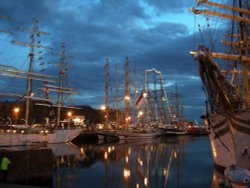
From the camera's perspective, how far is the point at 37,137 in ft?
157

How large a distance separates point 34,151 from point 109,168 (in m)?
9.88

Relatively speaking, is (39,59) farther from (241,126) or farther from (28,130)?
(241,126)

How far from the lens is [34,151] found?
17.1 m

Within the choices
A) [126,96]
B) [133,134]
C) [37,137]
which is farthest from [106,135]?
[37,137]

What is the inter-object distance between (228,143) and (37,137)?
3440 cm

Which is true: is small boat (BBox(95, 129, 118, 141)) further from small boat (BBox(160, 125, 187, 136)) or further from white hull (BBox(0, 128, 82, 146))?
small boat (BBox(160, 125, 187, 136))

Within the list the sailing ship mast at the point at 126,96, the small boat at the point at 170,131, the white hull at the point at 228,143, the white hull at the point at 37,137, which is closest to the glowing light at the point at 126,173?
the white hull at the point at 228,143

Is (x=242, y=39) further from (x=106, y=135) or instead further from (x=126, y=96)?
(x=126, y=96)

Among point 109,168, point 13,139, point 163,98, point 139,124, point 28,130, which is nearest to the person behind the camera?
point 109,168

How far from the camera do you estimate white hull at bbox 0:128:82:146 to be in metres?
43.7

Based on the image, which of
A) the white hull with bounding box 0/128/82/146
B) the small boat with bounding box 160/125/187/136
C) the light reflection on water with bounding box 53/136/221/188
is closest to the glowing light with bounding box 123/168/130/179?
the light reflection on water with bounding box 53/136/221/188

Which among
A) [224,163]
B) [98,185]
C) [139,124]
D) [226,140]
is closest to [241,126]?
[226,140]

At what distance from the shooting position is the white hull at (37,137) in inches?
1719

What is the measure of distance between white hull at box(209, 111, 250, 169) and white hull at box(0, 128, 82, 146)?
3092 centimetres
